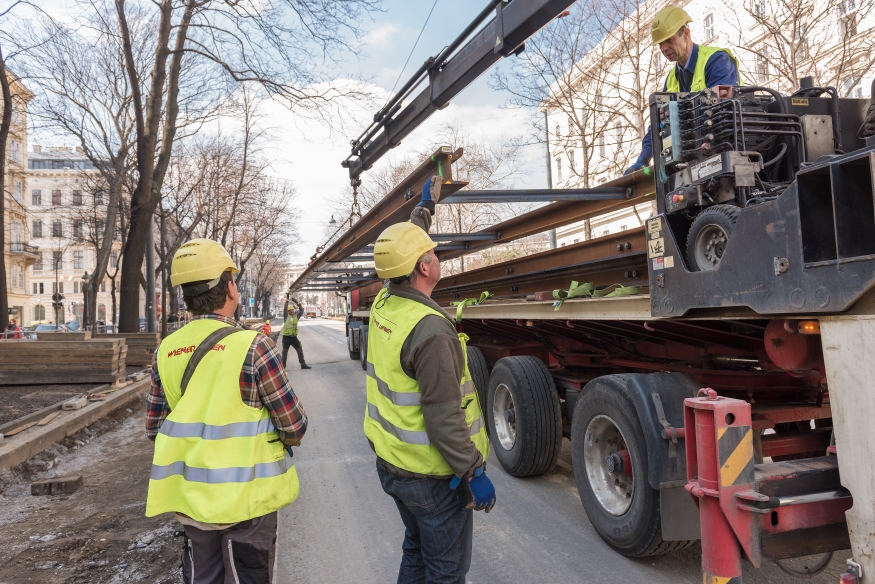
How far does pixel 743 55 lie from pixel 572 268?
604 inches

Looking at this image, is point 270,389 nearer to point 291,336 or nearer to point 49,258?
point 291,336

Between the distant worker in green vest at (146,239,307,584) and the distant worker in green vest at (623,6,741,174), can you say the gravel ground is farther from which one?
the distant worker in green vest at (623,6,741,174)

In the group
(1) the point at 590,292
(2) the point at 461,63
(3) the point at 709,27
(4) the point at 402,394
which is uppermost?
(3) the point at 709,27

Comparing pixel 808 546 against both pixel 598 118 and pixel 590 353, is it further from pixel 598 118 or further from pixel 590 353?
pixel 598 118

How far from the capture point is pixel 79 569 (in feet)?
13.0

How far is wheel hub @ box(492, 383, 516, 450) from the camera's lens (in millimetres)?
5738

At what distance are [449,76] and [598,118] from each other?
43.2ft

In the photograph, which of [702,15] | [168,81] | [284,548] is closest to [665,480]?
[284,548]

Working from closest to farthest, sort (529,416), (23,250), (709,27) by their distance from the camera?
(529,416) → (709,27) → (23,250)

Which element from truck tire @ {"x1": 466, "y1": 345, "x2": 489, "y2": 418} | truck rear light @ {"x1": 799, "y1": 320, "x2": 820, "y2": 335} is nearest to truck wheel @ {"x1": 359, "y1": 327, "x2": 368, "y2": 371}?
truck tire @ {"x1": 466, "y1": 345, "x2": 489, "y2": 418}

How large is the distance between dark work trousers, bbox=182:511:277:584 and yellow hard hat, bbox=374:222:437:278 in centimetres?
113

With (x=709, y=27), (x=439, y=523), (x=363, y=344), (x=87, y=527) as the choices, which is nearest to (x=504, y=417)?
(x=439, y=523)

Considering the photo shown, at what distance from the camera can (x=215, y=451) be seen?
231 cm

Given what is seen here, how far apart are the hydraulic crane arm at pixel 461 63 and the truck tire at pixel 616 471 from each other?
3089mm
